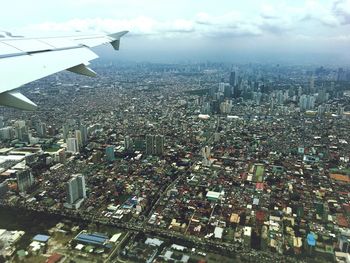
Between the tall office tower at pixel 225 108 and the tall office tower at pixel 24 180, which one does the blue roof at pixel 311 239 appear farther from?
the tall office tower at pixel 225 108

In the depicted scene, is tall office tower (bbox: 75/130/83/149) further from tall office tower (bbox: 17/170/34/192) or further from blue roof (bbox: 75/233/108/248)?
blue roof (bbox: 75/233/108/248)

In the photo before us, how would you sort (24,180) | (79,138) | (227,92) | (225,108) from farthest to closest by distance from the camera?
(227,92) < (225,108) < (79,138) < (24,180)

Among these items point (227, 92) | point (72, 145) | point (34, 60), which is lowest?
point (72, 145)

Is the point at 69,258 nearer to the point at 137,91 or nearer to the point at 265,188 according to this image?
the point at 265,188

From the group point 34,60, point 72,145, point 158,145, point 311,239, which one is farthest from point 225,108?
point 34,60

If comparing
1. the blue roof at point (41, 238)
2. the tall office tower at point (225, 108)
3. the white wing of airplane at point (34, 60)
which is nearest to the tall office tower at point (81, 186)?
the blue roof at point (41, 238)

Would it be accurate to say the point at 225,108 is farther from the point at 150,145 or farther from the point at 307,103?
the point at 150,145
